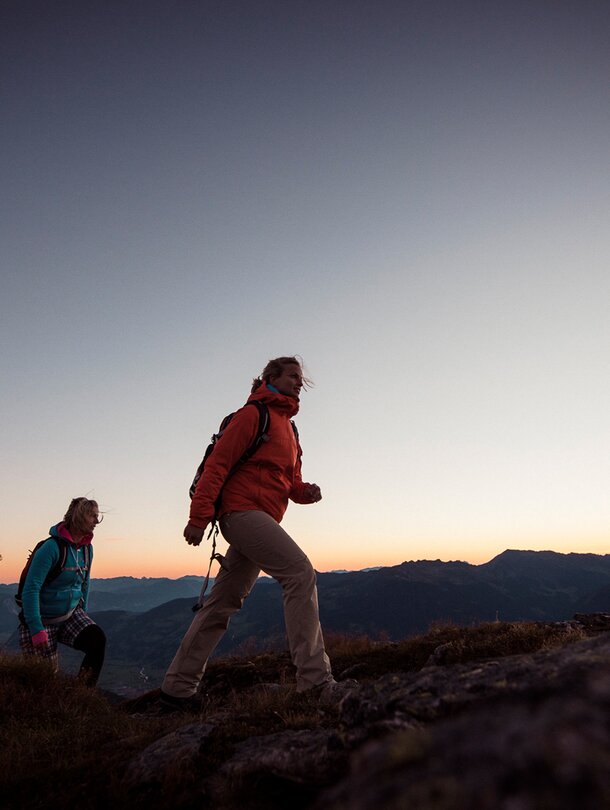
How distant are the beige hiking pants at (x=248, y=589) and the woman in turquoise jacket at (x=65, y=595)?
1984 mm

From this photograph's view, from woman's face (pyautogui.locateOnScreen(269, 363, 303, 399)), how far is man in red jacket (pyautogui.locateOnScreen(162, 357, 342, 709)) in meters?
0.01

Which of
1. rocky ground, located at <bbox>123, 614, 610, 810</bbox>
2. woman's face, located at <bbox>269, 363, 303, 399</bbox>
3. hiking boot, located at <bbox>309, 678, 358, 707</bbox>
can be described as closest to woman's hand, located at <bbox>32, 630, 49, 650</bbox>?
rocky ground, located at <bbox>123, 614, 610, 810</bbox>

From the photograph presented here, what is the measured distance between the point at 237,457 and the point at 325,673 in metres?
2.18

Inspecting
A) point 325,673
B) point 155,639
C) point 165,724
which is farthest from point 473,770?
point 155,639

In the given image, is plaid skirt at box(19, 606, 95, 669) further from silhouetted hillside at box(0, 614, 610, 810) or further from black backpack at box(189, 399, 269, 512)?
black backpack at box(189, 399, 269, 512)

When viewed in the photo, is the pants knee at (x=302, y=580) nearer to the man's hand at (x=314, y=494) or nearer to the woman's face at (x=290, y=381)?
the man's hand at (x=314, y=494)

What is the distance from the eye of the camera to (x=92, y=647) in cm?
654

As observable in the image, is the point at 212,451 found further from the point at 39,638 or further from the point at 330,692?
the point at 39,638

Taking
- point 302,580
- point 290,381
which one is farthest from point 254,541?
point 290,381

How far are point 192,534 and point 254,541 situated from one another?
23.3 inches

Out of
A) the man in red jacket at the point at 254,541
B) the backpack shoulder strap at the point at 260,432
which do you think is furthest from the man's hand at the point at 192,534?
the backpack shoulder strap at the point at 260,432

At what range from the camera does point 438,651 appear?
19.8 feet

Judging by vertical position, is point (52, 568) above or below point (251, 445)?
below

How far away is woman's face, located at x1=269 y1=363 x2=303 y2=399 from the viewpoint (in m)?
5.46
